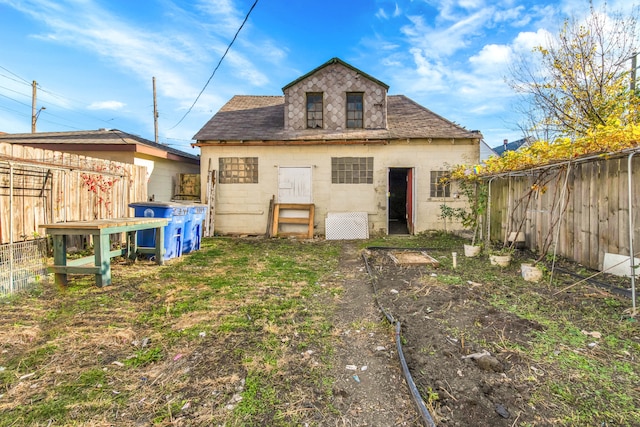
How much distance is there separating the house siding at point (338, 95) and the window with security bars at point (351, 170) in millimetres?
1340

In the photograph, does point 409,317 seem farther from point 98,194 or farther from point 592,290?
point 98,194

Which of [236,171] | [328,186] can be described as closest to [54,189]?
[236,171]

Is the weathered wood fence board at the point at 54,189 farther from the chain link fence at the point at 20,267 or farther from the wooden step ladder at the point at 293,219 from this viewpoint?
the wooden step ladder at the point at 293,219

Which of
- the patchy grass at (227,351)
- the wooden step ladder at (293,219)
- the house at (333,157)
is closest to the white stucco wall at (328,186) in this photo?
the house at (333,157)

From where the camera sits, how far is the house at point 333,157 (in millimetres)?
9977

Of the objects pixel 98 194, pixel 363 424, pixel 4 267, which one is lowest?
pixel 363 424

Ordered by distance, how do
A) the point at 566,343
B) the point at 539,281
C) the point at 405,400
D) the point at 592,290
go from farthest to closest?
the point at 539,281 → the point at 592,290 → the point at 566,343 → the point at 405,400

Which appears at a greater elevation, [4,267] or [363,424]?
[4,267]

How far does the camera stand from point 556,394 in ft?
6.48

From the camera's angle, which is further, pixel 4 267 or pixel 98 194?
pixel 98 194

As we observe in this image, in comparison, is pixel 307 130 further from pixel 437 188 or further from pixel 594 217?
pixel 594 217

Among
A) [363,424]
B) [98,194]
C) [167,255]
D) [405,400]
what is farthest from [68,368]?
[98,194]

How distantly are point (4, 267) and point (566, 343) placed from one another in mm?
7002

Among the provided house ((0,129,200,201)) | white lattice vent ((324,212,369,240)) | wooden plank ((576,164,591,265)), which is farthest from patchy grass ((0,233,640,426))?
house ((0,129,200,201))
